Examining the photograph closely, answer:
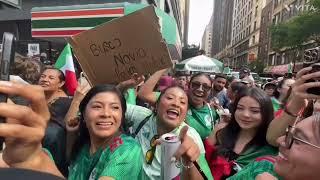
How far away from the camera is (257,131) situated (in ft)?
9.55

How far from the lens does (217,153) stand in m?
2.81

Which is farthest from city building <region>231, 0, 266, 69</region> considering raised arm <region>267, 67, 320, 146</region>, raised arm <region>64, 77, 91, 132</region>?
raised arm <region>267, 67, 320, 146</region>

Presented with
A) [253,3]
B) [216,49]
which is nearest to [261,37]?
[253,3]

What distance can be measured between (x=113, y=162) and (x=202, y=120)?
1793mm

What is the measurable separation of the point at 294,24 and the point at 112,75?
30181 mm

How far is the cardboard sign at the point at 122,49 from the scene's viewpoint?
346 cm

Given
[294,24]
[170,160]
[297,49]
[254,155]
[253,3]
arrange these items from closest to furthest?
1. [170,160]
2. [254,155]
3. [294,24]
4. [297,49]
5. [253,3]

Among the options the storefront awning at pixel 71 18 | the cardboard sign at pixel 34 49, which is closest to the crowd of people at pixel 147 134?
the cardboard sign at pixel 34 49

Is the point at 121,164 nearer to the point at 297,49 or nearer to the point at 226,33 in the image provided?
the point at 297,49

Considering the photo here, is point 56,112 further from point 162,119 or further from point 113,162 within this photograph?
point 113,162

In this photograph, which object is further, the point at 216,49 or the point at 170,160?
the point at 216,49

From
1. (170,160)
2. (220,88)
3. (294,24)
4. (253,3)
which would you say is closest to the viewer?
(170,160)

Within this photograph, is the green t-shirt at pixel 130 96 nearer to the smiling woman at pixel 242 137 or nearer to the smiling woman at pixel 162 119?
the smiling woman at pixel 162 119

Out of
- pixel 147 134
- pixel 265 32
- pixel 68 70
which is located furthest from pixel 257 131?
pixel 265 32
